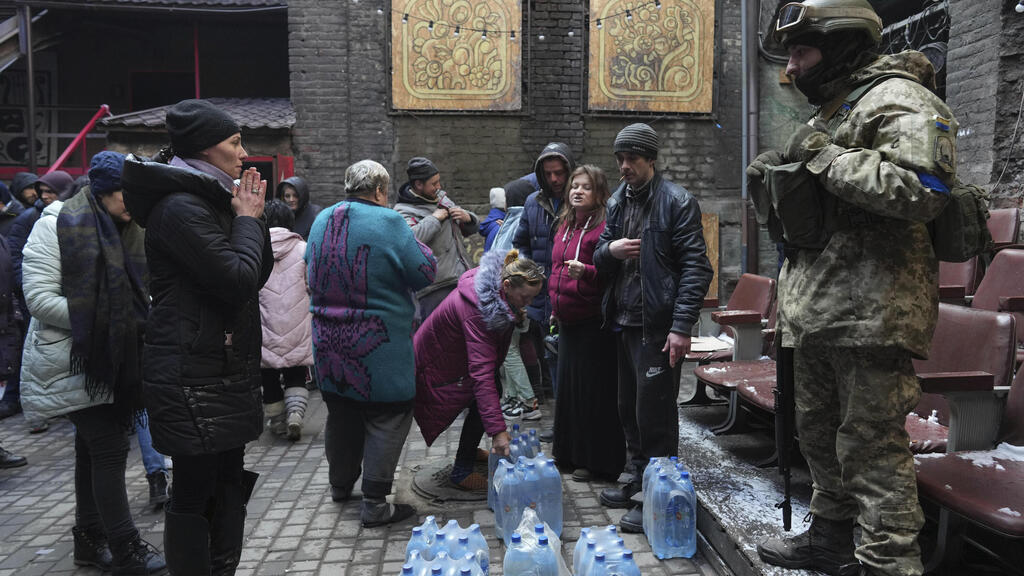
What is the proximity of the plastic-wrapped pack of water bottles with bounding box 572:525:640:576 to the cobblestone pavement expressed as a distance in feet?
2.24

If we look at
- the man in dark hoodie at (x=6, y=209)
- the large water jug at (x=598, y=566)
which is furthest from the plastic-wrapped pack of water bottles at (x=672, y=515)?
the man in dark hoodie at (x=6, y=209)

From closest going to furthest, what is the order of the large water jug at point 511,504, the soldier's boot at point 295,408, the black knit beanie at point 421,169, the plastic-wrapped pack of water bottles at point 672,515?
the plastic-wrapped pack of water bottles at point 672,515
the large water jug at point 511,504
the black knit beanie at point 421,169
the soldier's boot at point 295,408

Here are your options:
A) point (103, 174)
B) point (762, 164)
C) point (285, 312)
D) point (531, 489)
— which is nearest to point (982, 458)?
point (762, 164)

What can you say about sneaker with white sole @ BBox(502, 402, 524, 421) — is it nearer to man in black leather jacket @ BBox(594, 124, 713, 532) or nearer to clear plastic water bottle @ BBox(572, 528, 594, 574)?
man in black leather jacket @ BBox(594, 124, 713, 532)

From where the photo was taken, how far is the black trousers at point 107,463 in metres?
3.15

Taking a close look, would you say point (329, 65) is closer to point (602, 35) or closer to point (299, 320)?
point (602, 35)

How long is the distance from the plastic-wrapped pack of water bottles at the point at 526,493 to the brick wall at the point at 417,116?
6278mm

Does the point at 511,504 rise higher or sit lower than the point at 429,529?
lower

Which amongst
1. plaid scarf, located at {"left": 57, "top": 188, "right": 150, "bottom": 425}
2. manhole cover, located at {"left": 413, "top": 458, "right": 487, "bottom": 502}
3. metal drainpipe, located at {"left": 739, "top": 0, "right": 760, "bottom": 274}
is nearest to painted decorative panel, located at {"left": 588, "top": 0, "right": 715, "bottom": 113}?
metal drainpipe, located at {"left": 739, "top": 0, "right": 760, "bottom": 274}

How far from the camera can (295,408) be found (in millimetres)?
5398

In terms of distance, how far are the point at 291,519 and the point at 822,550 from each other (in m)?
2.79

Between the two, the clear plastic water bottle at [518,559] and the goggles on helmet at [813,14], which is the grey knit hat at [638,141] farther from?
the clear plastic water bottle at [518,559]

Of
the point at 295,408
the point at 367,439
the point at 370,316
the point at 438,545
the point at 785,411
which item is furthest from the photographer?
the point at 295,408

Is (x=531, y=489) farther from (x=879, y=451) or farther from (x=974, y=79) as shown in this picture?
(x=974, y=79)
